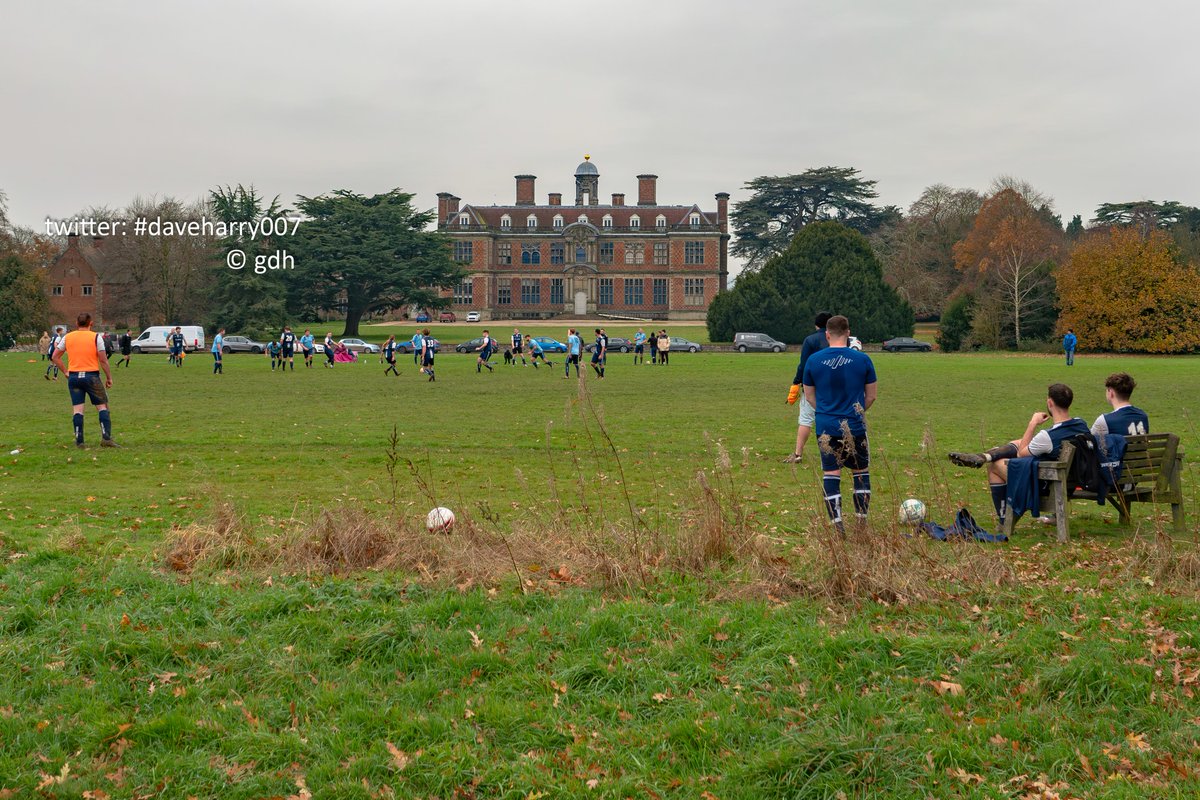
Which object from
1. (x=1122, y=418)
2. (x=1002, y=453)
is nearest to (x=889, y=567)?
(x=1002, y=453)

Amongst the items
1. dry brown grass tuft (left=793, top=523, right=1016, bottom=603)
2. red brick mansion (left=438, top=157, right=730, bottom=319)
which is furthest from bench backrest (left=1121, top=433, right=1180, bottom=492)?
red brick mansion (left=438, top=157, right=730, bottom=319)

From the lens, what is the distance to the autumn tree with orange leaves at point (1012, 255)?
215ft

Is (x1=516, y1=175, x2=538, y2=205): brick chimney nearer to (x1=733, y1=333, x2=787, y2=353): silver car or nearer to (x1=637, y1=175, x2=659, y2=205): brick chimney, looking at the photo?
(x1=637, y1=175, x2=659, y2=205): brick chimney

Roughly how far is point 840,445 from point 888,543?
4.69 feet

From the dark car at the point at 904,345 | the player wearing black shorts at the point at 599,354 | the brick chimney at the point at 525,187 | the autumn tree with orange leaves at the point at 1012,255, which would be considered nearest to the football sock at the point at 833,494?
the player wearing black shorts at the point at 599,354

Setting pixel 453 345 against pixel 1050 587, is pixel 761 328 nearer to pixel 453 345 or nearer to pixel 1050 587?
pixel 453 345

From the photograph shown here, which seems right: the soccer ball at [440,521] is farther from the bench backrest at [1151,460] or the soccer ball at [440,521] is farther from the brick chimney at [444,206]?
the brick chimney at [444,206]

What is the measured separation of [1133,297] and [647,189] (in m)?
54.3

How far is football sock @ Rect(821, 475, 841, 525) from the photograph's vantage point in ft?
25.8

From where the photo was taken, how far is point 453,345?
65688mm

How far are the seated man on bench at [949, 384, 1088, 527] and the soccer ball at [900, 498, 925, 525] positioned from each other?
3.08 ft

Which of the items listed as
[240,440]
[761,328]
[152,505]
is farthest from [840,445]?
[761,328]

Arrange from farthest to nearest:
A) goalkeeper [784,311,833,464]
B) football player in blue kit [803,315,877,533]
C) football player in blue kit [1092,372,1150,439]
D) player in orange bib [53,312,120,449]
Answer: player in orange bib [53,312,120,449] < goalkeeper [784,311,833,464] < football player in blue kit [1092,372,1150,439] < football player in blue kit [803,315,877,533]

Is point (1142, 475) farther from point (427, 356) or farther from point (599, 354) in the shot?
point (427, 356)
